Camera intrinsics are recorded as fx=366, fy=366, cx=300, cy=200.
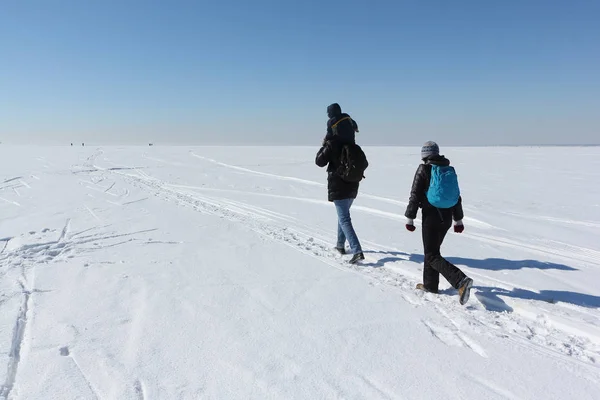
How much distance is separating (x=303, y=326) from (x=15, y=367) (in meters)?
2.04

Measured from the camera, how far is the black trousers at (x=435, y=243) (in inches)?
142

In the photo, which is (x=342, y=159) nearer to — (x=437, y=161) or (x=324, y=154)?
(x=324, y=154)

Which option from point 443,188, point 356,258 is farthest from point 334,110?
point 356,258

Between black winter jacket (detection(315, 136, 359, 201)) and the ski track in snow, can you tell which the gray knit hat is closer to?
black winter jacket (detection(315, 136, 359, 201))

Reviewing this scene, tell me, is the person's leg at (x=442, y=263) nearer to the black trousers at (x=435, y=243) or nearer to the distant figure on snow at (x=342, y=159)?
the black trousers at (x=435, y=243)

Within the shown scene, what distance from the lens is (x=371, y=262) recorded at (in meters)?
4.85

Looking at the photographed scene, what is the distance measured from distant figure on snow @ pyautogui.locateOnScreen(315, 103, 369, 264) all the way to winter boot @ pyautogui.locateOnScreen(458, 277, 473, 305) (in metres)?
1.50

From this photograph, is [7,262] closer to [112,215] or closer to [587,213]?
[112,215]

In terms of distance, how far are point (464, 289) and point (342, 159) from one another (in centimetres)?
207

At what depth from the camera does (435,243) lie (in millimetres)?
3709

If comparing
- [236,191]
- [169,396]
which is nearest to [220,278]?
[169,396]

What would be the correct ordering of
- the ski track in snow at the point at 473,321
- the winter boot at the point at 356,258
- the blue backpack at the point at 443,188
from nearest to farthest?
1. the ski track in snow at the point at 473,321
2. the blue backpack at the point at 443,188
3. the winter boot at the point at 356,258

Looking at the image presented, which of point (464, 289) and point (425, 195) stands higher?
point (425, 195)

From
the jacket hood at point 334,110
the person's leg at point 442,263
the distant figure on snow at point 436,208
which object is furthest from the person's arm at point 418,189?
the jacket hood at point 334,110
